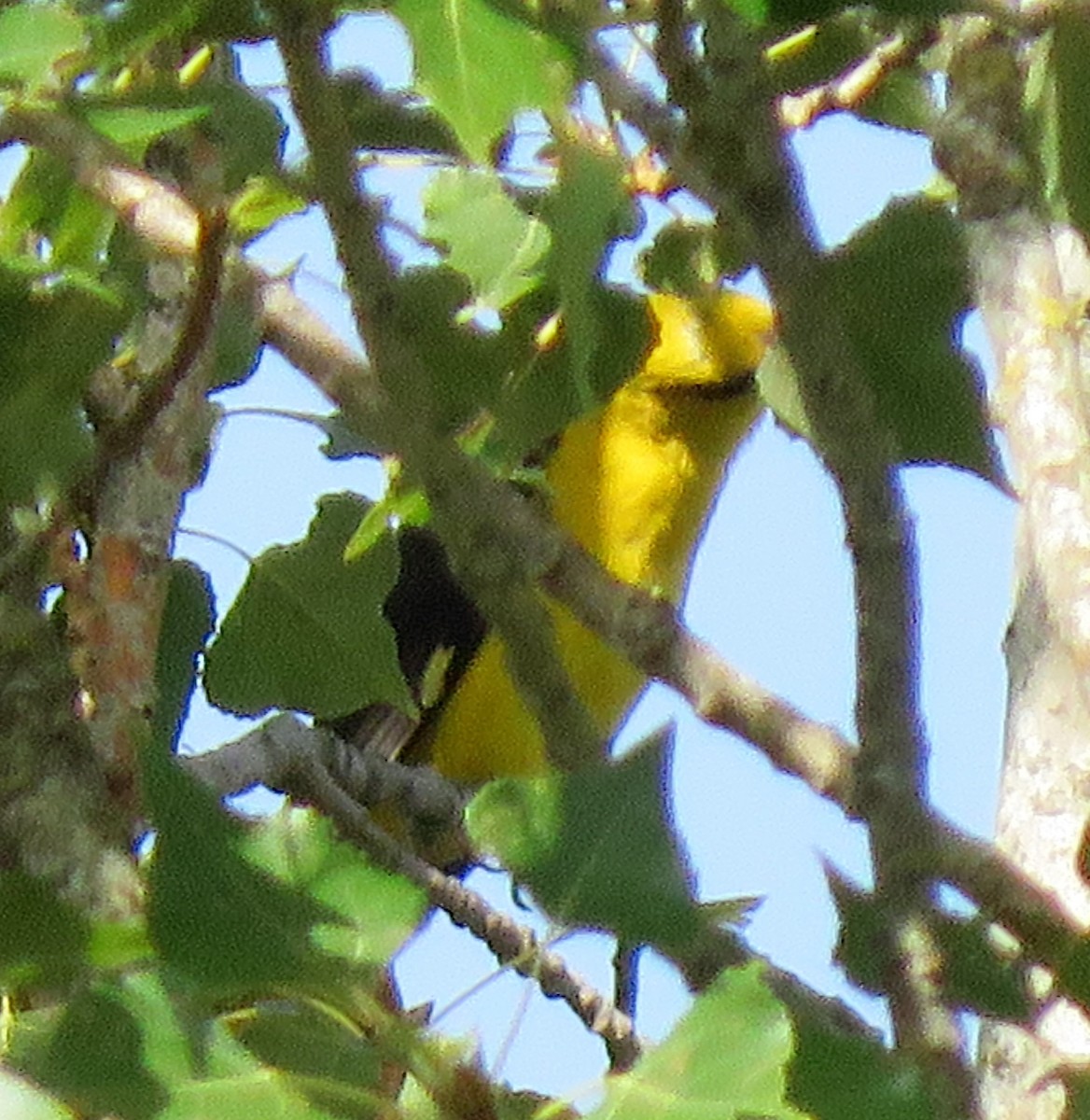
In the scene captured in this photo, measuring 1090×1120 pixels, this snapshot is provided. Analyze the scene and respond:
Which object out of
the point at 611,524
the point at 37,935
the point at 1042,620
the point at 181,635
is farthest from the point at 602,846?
the point at 611,524

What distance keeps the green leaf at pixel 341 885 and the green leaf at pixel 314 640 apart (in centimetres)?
48

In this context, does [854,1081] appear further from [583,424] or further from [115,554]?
[583,424]

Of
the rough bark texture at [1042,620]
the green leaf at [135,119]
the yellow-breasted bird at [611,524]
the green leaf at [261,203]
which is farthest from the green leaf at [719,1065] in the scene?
the yellow-breasted bird at [611,524]

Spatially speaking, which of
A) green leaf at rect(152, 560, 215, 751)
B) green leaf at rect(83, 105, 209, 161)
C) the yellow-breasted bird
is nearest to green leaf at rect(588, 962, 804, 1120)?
green leaf at rect(83, 105, 209, 161)

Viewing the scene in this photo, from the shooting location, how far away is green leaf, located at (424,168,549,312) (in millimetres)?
943

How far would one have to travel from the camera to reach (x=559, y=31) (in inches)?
28.7

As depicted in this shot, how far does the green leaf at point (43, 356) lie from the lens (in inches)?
36.5

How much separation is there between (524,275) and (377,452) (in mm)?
278

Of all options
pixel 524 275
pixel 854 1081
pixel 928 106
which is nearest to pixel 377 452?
pixel 524 275

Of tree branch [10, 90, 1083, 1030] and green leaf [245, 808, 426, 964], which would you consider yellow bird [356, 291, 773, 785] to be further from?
green leaf [245, 808, 426, 964]

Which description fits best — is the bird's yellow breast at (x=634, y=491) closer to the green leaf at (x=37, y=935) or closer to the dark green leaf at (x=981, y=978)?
the dark green leaf at (x=981, y=978)

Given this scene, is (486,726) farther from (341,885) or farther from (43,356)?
(341,885)

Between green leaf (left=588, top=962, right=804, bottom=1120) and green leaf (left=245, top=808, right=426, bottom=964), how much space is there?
100 mm

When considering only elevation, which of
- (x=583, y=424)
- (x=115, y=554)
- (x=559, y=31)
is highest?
(x=559, y=31)
